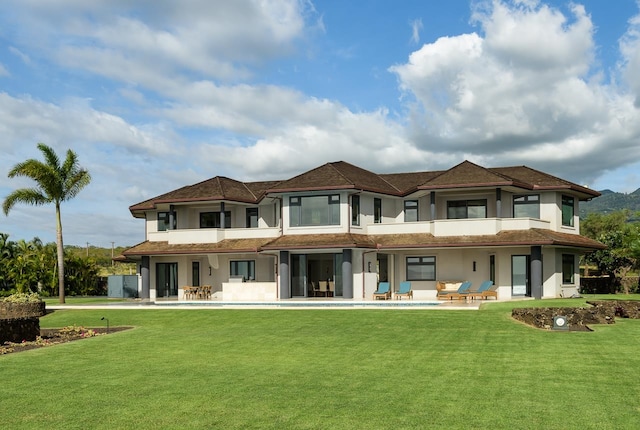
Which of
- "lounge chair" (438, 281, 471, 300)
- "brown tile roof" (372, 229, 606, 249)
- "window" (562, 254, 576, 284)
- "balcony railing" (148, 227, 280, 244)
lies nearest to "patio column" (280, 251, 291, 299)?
"balcony railing" (148, 227, 280, 244)

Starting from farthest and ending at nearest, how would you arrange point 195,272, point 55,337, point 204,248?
1. point 195,272
2. point 204,248
3. point 55,337

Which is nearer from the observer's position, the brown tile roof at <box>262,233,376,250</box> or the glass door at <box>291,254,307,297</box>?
the brown tile roof at <box>262,233,376,250</box>

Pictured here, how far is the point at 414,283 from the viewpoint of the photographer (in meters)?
37.7

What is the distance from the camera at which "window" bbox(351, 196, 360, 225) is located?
37.8 metres

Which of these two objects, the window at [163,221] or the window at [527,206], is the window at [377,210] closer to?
the window at [527,206]

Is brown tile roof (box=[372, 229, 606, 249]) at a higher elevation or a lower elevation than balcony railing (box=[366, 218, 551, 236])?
lower

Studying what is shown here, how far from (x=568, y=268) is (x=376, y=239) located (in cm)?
1164

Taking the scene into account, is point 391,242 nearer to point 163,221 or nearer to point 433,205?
point 433,205

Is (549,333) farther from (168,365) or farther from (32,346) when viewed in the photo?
(32,346)

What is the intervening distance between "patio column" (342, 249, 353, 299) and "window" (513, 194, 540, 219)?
10408 mm

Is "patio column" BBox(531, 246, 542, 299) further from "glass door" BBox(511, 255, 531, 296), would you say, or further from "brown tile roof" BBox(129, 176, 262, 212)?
"brown tile roof" BBox(129, 176, 262, 212)

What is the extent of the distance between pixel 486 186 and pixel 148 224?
2308 cm

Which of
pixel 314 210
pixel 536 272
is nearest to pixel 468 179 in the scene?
pixel 536 272

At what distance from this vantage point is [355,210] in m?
38.2
